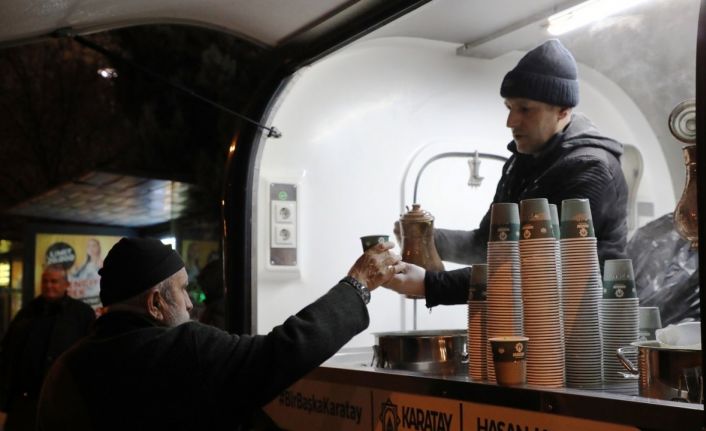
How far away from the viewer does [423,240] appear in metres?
3.18

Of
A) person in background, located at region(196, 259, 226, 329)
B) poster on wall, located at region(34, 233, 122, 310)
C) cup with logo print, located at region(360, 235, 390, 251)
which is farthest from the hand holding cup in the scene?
poster on wall, located at region(34, 233, 122, 310)

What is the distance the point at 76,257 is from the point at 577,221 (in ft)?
30.5

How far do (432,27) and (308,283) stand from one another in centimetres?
150

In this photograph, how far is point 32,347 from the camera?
282 inches

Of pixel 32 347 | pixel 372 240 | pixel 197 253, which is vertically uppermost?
pixel 197 253

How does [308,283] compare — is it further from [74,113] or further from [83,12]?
[74,113]

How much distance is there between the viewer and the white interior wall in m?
4.13

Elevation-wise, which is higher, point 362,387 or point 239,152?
point 239,152

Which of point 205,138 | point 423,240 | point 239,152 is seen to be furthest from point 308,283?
point 205,138

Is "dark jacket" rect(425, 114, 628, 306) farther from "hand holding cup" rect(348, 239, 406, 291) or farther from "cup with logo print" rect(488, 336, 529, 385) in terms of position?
"cup with logo print" rect(488, 336, 529, 385)

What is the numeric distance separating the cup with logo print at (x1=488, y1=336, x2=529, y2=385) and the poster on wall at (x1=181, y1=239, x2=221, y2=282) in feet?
40.8

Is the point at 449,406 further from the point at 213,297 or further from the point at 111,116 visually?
the point at 111,116

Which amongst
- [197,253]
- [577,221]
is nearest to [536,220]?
[577,221]

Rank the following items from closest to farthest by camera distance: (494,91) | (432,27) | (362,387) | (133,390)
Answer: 1. (133,390)
2. (362,387)
3. (432,27)
4. (494,91)
